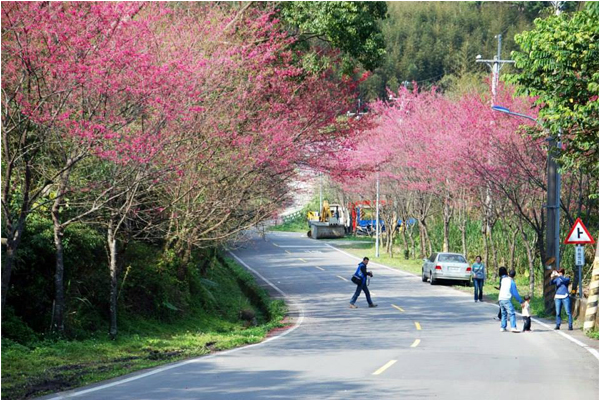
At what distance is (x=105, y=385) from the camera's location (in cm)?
1334

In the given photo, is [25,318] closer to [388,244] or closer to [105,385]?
[105,385]

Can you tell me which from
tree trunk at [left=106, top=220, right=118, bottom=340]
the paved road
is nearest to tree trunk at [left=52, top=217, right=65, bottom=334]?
tree trunk at [left=106, top=220, right=118, bottom=340]

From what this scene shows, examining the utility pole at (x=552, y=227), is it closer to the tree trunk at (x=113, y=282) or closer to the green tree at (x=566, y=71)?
the green tree at (x=566, y=71)

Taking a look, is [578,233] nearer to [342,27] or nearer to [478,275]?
[478,275]

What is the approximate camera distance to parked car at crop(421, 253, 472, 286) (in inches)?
1496

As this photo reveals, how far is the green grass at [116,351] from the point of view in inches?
550

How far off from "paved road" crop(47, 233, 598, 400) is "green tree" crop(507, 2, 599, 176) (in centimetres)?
456

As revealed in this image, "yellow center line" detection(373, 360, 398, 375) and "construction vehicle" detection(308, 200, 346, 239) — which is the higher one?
"construction vehicle" detection(308, 200, 346, 239)

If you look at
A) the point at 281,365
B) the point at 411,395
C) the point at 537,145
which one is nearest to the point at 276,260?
the point at 537,145

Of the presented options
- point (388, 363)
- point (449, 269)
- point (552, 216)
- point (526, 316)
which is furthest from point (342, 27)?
point (449, 269)

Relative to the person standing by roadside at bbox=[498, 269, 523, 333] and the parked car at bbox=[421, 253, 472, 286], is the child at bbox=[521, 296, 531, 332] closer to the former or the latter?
the person standing by roadside at bbox=[498, 269, 523, 333]

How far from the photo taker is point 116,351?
1845 centimetres

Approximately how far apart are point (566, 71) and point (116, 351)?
415 inches

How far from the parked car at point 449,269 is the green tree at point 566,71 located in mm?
19848
